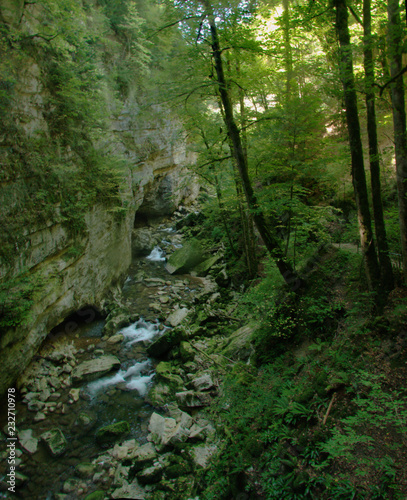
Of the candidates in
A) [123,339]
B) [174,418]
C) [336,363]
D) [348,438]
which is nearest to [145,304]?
[123,339]

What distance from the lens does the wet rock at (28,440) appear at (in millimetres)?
5501

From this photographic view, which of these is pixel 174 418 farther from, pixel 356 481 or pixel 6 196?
pixel 6 196

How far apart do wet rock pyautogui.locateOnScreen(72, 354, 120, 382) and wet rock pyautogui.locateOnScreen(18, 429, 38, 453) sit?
1669 millimetres

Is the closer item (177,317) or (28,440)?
(28,440)

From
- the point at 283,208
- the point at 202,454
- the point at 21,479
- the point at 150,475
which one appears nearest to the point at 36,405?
the point at 21,479

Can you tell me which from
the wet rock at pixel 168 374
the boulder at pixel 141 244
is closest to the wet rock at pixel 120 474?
the wet rock at pixel 168 374

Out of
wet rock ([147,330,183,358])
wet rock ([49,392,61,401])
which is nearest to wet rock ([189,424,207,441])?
wet rock ([147,330,183,358])

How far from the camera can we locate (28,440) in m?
5.64

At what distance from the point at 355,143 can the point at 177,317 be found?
25.9ft

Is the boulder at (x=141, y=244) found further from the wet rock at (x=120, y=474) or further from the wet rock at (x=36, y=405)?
the wet rock at (x=120, y=474)

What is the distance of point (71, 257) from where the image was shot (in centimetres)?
866

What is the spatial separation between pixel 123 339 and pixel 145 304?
7.64ft

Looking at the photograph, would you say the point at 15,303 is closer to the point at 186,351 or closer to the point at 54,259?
the point at 54,259

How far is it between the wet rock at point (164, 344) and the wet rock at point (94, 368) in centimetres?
107
